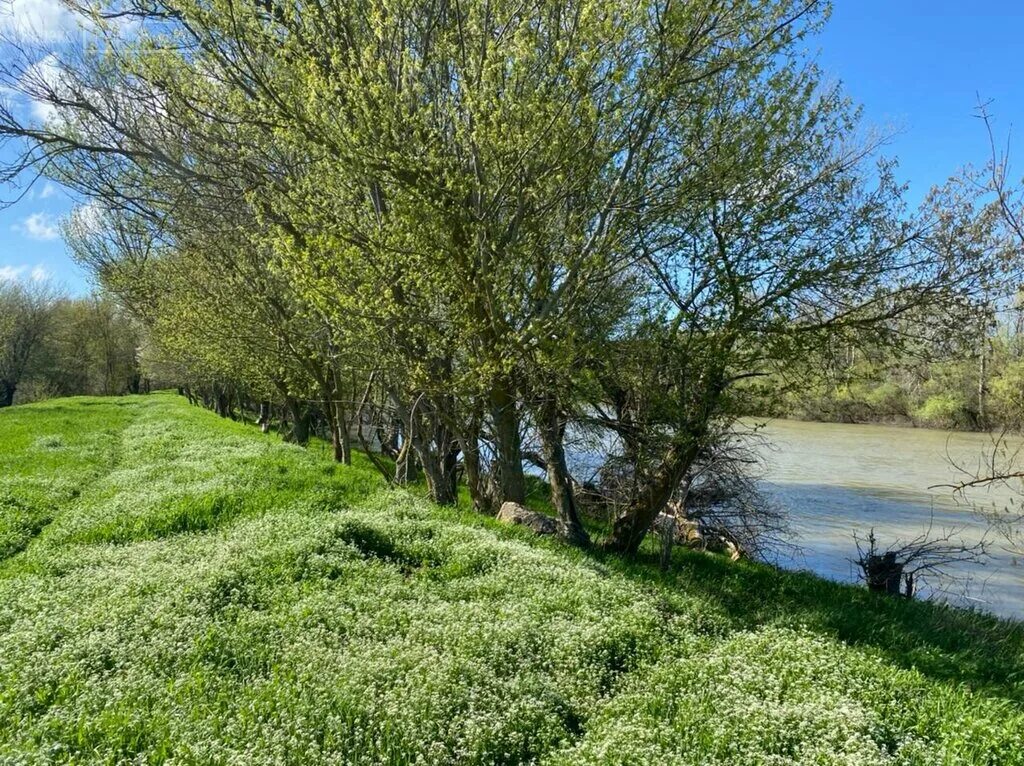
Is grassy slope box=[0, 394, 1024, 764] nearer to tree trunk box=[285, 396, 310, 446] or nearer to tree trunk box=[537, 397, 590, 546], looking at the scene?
tree trunk box=[537, 397, 590, 546]

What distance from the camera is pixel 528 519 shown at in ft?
40.4

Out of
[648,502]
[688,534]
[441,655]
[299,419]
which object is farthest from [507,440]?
[299,419]

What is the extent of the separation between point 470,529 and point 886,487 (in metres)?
21.2

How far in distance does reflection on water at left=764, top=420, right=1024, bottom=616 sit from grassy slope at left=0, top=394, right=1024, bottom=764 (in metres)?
6.47

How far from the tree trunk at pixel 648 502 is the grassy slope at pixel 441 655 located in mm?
1848

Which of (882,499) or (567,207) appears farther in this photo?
(882,499)

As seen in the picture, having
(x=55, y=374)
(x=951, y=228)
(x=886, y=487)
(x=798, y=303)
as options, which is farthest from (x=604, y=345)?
(x=55, y=374)

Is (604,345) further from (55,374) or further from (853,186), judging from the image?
(55,374)

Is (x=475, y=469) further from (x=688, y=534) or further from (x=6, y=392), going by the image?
(x=6, y=392)

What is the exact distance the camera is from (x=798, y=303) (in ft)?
36.2

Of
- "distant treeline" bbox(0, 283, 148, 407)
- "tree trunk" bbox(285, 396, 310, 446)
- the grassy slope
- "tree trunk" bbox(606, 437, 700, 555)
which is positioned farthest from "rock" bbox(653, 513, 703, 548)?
→ "distant treeline" bbox(0, 283, 148, 407)

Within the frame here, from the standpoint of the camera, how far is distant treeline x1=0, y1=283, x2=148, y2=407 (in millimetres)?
62125

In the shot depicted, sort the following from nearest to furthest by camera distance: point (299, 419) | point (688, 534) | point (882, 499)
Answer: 1. point (688, 534)
2. point (882, 499)
3. point (299, 419)

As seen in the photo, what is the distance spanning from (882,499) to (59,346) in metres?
73.3
